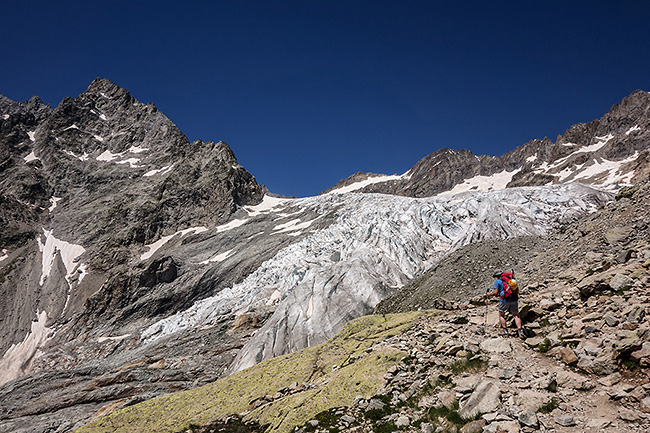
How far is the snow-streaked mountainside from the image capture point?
29.0 meters

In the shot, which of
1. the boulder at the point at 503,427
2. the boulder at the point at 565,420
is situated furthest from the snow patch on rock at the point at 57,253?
the boulder at the point at 565,420

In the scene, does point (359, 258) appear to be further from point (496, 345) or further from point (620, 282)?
point (620, 282)

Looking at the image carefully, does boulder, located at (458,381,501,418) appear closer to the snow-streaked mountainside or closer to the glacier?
the glacier

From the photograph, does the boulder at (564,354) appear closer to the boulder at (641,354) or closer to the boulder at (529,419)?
the boulder at (641,354)

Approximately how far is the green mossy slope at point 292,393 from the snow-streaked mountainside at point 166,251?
33.9 ft

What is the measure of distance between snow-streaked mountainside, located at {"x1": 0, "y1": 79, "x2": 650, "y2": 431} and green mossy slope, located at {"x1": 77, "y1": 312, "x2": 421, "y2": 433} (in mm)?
10334

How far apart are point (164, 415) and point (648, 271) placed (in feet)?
54.8

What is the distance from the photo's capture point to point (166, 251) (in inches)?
3285

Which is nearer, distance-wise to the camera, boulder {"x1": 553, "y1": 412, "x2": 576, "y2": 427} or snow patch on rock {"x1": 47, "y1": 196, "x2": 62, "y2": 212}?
boulder {"x1": 553, "y1": 412, "x2": 576, "y2": 427}

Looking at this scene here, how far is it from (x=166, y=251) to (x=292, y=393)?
269ft

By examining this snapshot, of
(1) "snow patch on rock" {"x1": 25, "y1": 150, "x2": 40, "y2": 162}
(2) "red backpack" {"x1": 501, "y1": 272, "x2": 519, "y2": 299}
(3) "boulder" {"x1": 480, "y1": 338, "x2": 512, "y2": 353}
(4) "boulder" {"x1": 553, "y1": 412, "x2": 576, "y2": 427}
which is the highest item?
(1) "snow patch on rock" {"x1": 25, "y1": 150, "x2": 40, "y2": 162}

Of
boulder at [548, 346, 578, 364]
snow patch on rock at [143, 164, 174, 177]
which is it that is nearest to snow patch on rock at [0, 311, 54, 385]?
snow patch on rock at [143, 164, 174, 177]

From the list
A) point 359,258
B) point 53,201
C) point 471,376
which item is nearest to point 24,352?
point 53,201

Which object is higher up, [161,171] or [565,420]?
[161,171]
